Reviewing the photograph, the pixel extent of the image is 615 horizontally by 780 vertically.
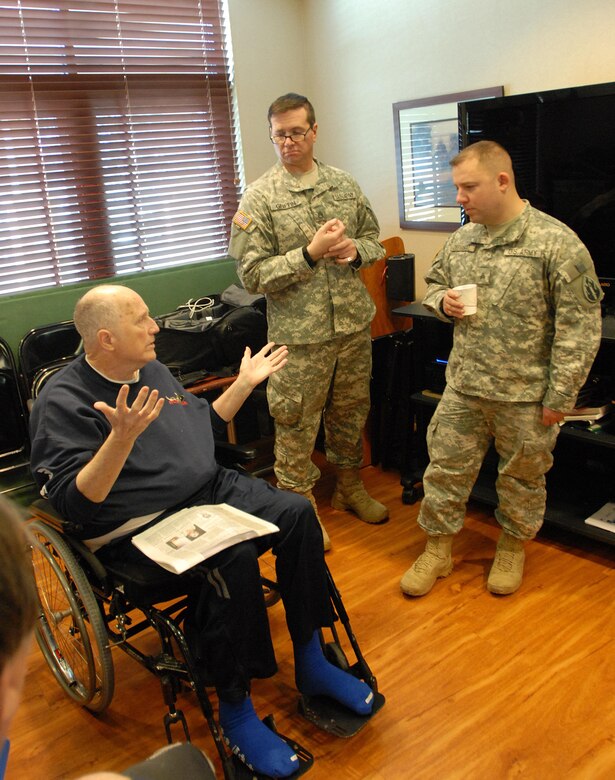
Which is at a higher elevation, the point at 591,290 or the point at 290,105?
the point at 290,105

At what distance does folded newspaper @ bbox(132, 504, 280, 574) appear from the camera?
69.4 inches

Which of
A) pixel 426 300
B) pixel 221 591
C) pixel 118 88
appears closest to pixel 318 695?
pixel 221 591

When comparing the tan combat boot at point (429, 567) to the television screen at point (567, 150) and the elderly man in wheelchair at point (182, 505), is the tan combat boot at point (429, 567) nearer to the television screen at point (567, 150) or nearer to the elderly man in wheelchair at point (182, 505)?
the elderly man in wheelchair at point (182, 505)

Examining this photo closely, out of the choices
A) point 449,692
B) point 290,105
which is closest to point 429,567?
point 449,692

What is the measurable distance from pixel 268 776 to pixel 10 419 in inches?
79.3

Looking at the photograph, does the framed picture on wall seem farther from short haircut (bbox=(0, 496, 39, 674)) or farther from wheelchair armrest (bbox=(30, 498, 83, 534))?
short haircut (bbox=(0, 496, 39, 674))

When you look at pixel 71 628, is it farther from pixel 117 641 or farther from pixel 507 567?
pixel 507 567

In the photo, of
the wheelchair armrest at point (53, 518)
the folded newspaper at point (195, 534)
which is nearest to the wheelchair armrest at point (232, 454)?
the folded newspaper at point (195, 534)

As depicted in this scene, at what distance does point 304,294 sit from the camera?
9.00 feet

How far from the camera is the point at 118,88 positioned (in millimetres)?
3564

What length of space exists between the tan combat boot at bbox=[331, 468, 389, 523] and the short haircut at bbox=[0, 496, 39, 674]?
2.45 m

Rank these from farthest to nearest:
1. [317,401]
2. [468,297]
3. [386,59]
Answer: [386,59] → [317,401] → [468,297]

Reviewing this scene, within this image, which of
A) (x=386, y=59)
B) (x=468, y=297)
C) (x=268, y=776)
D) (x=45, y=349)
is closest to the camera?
(x=268, y=776)

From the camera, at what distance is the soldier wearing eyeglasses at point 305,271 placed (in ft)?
8.72
